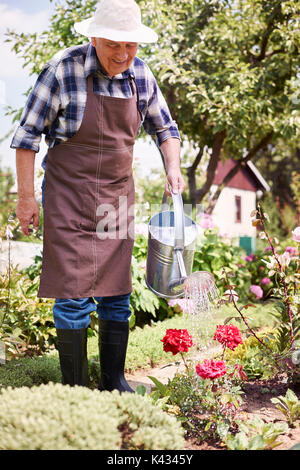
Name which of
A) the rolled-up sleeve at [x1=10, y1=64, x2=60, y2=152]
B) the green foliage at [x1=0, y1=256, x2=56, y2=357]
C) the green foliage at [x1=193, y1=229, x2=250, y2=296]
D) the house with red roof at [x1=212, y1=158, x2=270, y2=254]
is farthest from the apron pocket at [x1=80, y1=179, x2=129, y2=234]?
the house with red roof at [x1=212, y1=158, x2=270, y2=254]

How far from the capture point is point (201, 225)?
221 inches

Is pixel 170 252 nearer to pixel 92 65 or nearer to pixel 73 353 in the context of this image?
pixel 73 353

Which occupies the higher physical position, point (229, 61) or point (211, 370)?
point (229, 61)

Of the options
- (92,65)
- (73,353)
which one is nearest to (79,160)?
(92,65)

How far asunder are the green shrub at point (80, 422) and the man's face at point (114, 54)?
48.4 inches

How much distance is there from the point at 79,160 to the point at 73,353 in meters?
0.78

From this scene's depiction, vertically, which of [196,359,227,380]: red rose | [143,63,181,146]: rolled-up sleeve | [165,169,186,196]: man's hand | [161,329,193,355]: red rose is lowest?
[161,329,193,355]: red rose

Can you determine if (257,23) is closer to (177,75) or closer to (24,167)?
(177,75)

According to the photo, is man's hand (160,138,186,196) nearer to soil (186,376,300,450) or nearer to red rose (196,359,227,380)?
red rose (196,359,227,380)

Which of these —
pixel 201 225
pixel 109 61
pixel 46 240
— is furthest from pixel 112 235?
pixel 201 225

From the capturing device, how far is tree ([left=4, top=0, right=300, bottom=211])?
5.74 metres

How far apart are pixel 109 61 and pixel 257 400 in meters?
1.66

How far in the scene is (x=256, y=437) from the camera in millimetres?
1731

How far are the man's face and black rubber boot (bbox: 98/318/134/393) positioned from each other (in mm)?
1084
